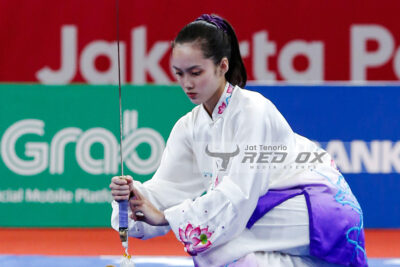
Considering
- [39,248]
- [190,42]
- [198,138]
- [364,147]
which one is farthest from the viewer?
[364,147]

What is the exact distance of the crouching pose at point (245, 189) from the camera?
2.68 metres

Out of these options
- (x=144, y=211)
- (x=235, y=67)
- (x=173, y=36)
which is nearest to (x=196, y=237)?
(x=144, y=211)

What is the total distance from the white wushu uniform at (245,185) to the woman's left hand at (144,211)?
66 mm

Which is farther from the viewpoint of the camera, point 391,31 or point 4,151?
point 391,31

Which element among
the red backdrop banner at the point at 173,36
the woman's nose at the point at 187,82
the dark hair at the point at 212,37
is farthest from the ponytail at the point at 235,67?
the red backdrop banner at the point at 173,36

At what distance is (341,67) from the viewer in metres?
8.44

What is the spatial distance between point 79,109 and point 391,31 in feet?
13.8

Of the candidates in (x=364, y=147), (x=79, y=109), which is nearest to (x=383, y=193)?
(x=364, y=147)

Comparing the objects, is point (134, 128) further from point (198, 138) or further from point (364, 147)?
point (198, 138)

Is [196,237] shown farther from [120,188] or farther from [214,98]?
[214,98]

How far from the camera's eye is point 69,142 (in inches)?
226

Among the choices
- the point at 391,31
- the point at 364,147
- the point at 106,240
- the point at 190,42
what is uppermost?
the point at 391,31

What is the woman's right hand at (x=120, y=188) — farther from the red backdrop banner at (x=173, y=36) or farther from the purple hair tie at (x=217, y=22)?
the red backdrop banner at (x=173, y=36)

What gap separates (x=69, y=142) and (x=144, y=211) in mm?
3016
